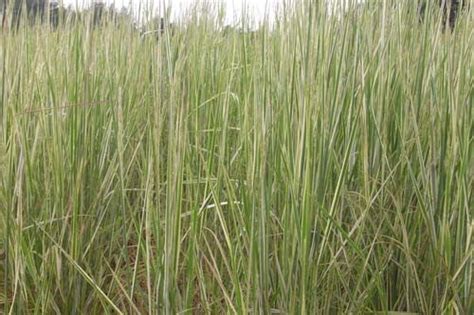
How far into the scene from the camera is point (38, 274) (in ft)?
4.20

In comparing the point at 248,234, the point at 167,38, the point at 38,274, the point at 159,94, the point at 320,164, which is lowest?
the point at 38,274

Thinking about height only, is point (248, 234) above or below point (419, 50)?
below

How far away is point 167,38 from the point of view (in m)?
1.08

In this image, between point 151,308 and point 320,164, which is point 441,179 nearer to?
point 320,164

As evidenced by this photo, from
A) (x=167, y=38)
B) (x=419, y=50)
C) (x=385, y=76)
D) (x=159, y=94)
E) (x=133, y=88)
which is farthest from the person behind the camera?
(x=133, y=88)

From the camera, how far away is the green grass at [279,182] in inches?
38.2

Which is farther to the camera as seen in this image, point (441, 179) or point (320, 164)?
point (441, 179)

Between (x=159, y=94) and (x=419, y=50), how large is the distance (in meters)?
0.70

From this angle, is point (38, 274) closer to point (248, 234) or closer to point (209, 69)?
point (248, 234)

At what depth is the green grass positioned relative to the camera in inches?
38.2

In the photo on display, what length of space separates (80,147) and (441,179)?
0.75 m

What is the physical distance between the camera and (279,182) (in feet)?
3.62

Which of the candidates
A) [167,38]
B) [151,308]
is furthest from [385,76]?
[151,308]

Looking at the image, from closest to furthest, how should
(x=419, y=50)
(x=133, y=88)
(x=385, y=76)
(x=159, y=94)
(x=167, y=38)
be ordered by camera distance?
(x=159, y=94) → (x=167, y=38) → (x=385, y=76) → (x=419, y=50) → (x=133, y=88)
